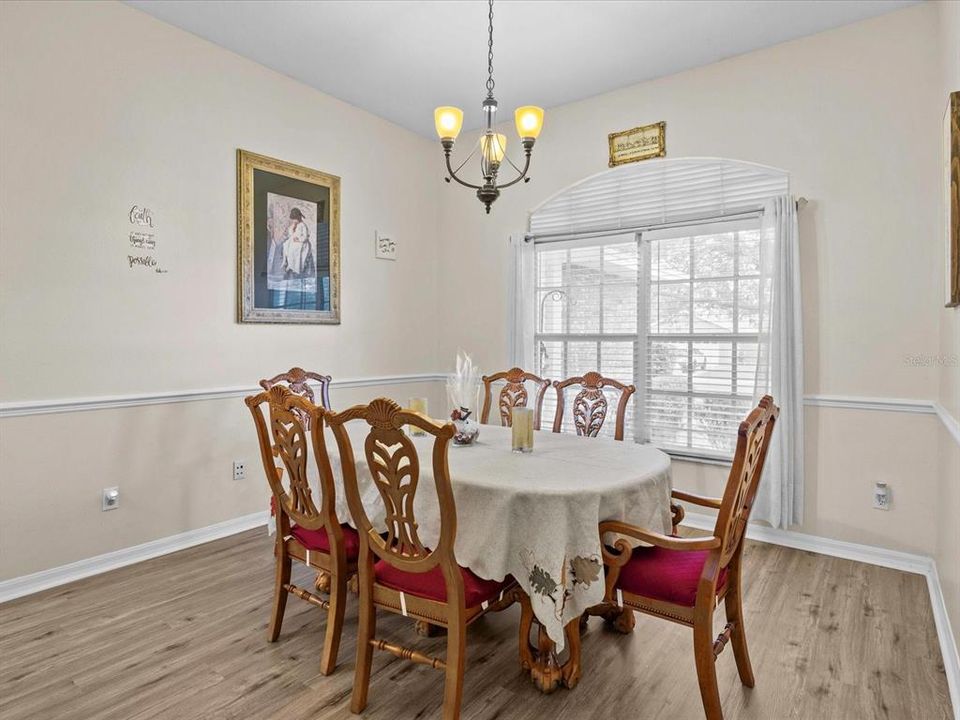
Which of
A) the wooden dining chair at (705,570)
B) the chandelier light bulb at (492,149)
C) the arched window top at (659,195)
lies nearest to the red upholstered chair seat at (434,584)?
the wooden dining chair at (705,570)

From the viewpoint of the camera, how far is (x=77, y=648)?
2348mm

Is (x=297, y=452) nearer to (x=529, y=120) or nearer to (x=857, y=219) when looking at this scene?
(x=529, y=120)

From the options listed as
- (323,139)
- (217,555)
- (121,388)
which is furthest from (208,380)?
(323,139)

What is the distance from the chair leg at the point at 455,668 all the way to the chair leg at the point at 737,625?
933 mm

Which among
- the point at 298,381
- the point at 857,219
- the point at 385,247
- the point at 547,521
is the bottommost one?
the point at 547,521

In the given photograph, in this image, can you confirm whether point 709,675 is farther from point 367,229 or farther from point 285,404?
point 367,229

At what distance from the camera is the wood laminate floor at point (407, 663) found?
1.98 m

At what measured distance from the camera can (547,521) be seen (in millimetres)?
1870

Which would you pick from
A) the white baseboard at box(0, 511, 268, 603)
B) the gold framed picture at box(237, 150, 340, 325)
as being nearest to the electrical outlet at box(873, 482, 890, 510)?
the gold framed picture at box(237, 150, 340, 325)

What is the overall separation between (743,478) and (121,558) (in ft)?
10.3

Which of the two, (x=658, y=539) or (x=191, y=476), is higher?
(x=658, y=539)

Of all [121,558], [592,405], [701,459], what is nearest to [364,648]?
[592,405]

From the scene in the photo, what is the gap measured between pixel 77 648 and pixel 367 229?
3.17 meters

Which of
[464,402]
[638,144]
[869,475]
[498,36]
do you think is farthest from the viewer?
[638,144]
